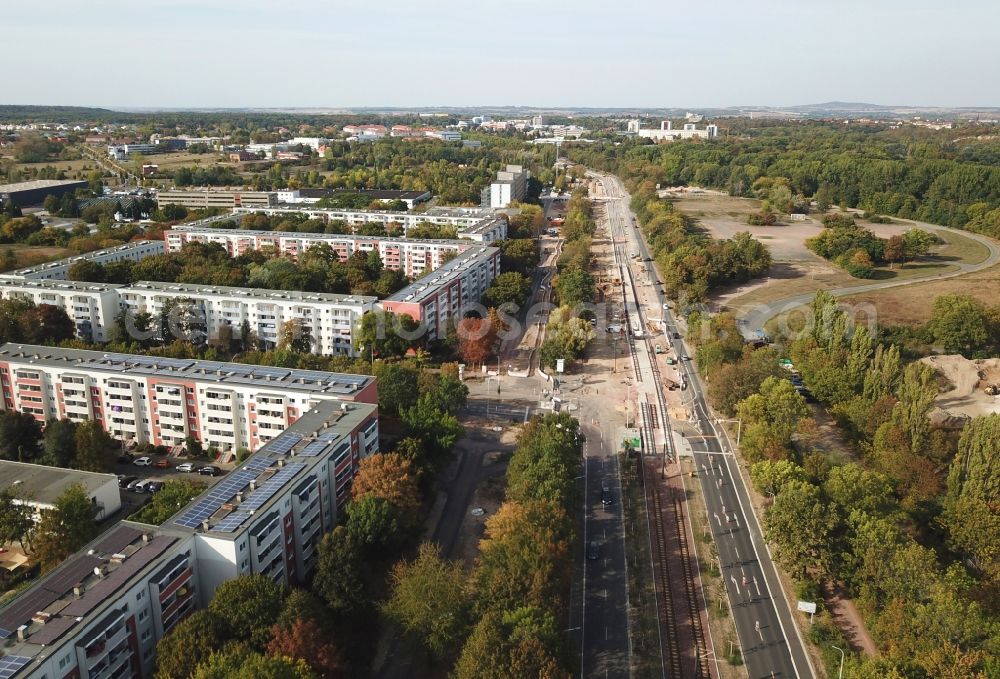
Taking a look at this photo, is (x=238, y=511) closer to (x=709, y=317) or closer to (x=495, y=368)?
(x=495, y=368)

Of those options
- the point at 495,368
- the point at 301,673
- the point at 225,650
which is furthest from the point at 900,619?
the point at 495,368

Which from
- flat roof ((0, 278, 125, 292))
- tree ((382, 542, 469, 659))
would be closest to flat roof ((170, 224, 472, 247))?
flat roof ((0, 278, 125, 292))

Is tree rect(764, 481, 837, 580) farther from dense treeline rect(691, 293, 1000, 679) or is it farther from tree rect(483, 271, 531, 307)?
tree rect(483, 271, 531, 307)

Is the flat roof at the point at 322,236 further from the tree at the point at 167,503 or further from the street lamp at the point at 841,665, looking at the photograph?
the street lamp at the point at 841,665

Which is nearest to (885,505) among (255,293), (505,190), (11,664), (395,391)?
(395,391)

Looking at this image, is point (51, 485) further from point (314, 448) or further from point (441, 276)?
point (441, 276)

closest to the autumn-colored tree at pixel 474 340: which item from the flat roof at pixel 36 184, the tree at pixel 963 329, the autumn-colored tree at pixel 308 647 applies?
the autumn-colored tree at pixel 308 647

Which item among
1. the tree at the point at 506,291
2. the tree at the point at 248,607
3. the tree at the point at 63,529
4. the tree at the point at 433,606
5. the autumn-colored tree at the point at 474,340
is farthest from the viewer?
the tree at the point at 506,291
